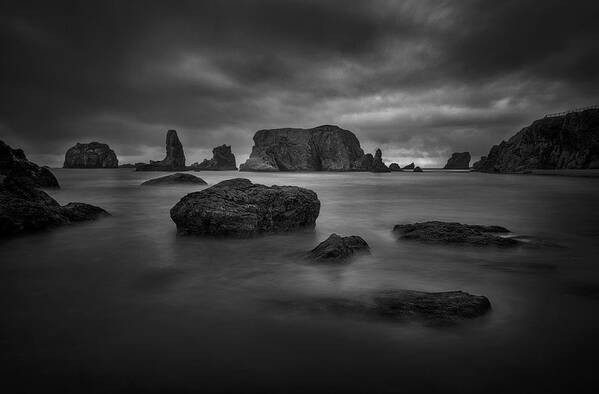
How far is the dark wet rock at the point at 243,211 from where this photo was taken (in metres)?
7.38

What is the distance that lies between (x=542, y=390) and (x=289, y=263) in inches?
150

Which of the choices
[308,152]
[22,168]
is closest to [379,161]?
[308,152]

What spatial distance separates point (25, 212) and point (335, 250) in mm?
7400

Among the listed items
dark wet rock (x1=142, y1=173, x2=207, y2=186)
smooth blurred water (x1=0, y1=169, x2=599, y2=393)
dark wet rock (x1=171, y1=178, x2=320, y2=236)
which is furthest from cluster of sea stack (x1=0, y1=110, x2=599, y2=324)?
dark wet rock (x1=142, y1=173, x2=207, y2=186)

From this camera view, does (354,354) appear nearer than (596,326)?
Yes

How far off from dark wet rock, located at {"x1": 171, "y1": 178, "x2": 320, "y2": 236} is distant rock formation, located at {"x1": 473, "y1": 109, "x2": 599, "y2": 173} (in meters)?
73.5

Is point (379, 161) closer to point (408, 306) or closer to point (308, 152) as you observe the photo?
point (308, 152)

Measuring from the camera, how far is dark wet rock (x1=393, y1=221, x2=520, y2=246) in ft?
21.5

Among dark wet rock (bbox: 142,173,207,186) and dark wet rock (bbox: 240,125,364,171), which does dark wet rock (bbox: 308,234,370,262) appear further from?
dark wet rock (bbox: 240,125,364,171)

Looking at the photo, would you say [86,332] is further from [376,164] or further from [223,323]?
[376,164]

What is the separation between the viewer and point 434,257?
5828 mm

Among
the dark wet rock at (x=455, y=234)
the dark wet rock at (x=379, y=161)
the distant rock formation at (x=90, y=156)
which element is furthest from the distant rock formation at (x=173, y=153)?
the dark wet rock at (x=455, y=234)

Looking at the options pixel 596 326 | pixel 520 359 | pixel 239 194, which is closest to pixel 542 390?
pixel 520 359

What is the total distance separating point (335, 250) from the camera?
18.2 ft
